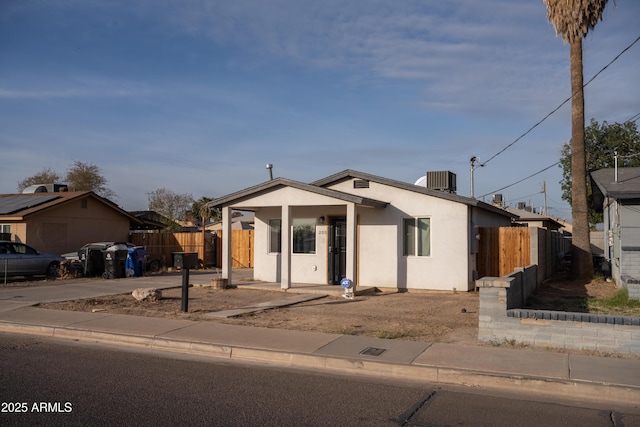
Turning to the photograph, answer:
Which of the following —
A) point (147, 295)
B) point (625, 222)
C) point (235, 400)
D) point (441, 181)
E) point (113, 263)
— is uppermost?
point (441, 181)

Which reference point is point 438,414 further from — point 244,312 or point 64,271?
point 64,271

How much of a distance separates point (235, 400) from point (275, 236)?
13.1 m

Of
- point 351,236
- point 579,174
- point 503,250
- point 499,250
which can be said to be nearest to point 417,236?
point 351,236

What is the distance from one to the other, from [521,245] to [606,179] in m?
4.16

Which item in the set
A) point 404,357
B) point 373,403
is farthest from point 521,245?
point 373,403

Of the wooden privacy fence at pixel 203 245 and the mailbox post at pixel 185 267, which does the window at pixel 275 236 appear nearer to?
the mailbox post at pixel 185 267

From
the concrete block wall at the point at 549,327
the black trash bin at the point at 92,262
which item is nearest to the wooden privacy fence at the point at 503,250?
the concrete block wall at the point at 549,327

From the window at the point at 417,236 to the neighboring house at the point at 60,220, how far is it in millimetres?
17502

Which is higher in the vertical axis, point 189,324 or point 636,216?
point 636,216

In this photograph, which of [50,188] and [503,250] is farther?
[50,188]

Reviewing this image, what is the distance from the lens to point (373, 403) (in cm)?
664

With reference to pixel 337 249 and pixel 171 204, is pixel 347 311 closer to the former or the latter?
pixel 337 249

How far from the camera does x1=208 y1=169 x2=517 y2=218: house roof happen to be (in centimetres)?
1647

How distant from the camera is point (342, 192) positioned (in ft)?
56.5
